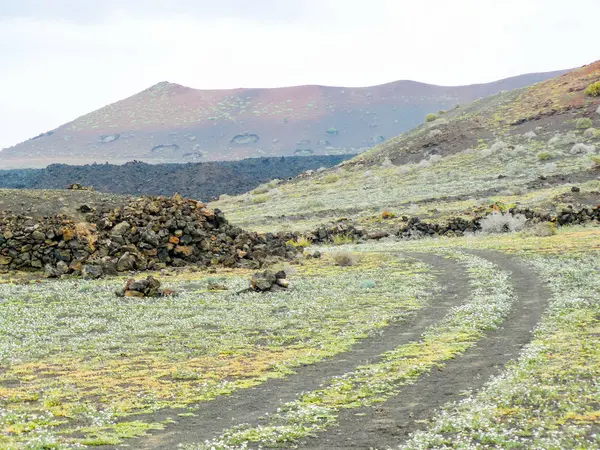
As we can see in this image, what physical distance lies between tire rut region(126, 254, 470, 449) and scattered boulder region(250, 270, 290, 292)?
662cm

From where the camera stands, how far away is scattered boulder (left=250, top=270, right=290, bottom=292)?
26.7m

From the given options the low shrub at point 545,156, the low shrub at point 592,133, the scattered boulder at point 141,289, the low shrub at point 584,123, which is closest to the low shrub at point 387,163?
the low shrub at point 545,156

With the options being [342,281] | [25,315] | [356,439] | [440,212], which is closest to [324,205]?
[440,212]

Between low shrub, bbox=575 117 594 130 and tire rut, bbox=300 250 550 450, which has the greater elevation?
low shrub, bbox=575 117 594 130

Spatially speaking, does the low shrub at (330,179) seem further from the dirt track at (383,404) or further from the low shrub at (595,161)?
the dirt track at (383,404)

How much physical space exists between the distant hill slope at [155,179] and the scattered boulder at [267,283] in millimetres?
82021

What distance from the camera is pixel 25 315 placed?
22.6 m

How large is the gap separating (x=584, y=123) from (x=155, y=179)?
6863cm

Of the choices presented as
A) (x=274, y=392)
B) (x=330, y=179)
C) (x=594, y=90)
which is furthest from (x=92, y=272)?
(x=594, y=90)

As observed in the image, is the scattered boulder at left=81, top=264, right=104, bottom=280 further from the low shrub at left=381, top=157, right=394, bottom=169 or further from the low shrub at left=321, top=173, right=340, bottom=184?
the low shrub at left=381, top=157, right=394, bottom=169

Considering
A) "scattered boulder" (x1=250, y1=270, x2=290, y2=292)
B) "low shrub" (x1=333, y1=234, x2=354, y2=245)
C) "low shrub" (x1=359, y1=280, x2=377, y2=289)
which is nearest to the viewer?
"scattered boulder" (x1=250, y1=270, x2=290, y2=292)

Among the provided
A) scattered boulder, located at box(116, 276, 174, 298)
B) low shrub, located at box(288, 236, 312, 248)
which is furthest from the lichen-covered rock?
low shrub, located at box(288, 236, 312, 248)

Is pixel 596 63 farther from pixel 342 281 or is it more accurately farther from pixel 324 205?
pixel 342 281

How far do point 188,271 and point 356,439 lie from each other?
24436mm
